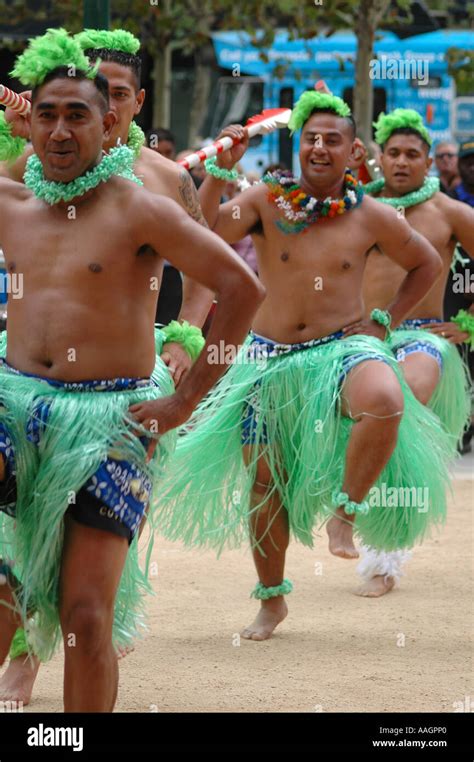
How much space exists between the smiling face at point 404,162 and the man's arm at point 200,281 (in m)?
3.66

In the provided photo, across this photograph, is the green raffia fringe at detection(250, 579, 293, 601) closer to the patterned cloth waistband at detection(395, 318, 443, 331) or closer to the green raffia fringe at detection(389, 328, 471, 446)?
the green raffia fringe at detection(389, 328, 471, 446)

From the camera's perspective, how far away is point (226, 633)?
5.56 meters

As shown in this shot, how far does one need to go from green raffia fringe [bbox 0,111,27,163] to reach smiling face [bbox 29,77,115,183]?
0.96 meters

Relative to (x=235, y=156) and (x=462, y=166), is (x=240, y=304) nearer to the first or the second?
(x=235, y=156)

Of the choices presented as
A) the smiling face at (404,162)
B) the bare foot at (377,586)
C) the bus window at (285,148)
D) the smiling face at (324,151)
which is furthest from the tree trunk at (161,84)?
the bare foot at (377,586)

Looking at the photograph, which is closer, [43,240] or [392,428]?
[43,240]

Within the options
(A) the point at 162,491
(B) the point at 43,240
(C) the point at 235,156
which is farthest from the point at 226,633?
(B) the point at 43,240

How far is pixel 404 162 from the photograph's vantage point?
22.9ft

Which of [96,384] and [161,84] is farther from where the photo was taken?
[161,84]

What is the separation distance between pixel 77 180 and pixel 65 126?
14cm

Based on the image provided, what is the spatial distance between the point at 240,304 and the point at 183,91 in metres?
16.1

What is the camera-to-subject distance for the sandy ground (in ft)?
15.0

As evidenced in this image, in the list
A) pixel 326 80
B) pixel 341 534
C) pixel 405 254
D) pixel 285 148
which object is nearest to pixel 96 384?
pixel 341 534

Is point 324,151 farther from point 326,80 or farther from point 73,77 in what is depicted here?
point 326,80
